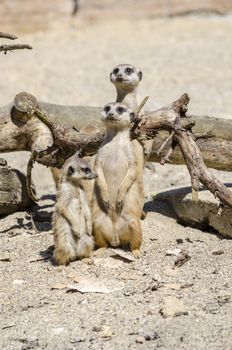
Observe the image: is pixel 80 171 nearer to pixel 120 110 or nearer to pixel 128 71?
pixel 120 110

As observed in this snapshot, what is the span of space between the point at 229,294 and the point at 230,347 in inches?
25.2

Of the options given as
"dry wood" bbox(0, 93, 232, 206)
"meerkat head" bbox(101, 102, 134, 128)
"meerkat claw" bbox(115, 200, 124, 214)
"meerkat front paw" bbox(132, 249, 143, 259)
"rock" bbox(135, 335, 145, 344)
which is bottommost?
"rock" bbox(135, 335, 145, 344)

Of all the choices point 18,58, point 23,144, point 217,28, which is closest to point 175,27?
point 217,28

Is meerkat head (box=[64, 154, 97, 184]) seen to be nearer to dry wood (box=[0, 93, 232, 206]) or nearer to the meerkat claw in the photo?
the meerkat claw

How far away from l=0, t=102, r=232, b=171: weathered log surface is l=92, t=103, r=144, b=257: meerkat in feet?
2.39

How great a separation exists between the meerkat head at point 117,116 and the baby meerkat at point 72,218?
0.41 metres

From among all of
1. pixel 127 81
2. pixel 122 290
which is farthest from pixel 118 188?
pixel 127 81

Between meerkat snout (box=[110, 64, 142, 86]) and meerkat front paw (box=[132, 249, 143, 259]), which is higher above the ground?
meerkat snout (box=[110, 64, 142, 86])

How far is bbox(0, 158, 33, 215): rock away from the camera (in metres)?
5.69

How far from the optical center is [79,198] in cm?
485

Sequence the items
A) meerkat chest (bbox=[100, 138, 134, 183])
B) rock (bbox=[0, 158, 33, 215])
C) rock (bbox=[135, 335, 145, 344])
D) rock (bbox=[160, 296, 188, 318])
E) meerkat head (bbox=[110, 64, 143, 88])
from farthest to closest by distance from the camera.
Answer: meerkat head (bbox=[110, 64, 143, 88]), rock (bbox=[0, 158, 33, 215]), meerkat chest (bbox=[100, 138, 134, 183]), rock (bbox=[160, 296, 188, 318]), rock (bbox=[135, 335, 145, 344])

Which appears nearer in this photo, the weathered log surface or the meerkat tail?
the meerkat tail

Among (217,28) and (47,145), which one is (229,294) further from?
(217,28)

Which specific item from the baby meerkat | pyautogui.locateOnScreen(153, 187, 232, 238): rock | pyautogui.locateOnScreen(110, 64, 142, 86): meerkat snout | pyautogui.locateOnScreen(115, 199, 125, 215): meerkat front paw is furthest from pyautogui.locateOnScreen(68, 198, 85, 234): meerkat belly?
pyautogui.locateOnScreen(110, 64, 142, 86): meerkat snout
